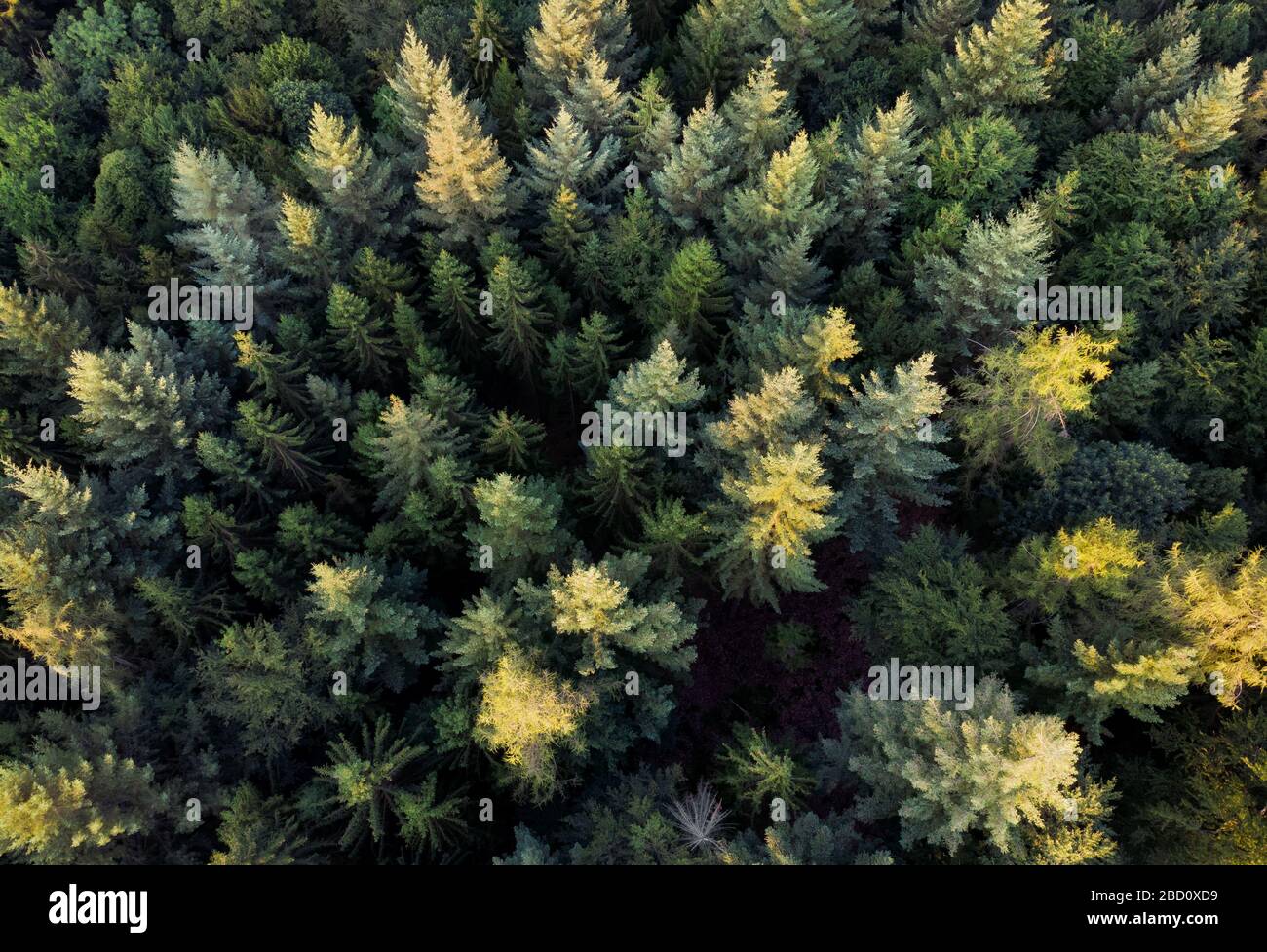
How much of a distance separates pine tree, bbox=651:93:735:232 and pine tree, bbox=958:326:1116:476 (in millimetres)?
11705

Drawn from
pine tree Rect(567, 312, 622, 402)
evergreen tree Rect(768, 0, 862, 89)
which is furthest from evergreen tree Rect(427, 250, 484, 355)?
evergreen tree Rect(768, 0, 862, 89)

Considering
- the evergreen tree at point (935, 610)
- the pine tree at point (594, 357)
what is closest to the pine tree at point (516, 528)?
the pine tree at point (594, 357)

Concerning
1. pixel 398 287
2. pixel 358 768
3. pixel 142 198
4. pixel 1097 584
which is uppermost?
pixel 142 198

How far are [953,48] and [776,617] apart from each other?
85.2 feet

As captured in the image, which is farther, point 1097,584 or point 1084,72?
point 1084,72

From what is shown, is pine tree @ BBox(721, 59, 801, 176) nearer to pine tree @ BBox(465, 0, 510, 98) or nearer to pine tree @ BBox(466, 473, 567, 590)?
pine tree @ BBox(465, 0, 510, 98)

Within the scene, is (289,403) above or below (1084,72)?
below

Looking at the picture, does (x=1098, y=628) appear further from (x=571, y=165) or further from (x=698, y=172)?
(x=571, y=165)

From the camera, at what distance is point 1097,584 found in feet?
73.7

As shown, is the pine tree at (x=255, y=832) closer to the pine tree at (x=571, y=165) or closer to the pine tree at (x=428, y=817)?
the pine tree at (x=428, y=817)

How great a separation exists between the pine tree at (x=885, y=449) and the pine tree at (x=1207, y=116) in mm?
14996

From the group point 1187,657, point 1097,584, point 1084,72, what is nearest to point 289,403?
point 1097,584

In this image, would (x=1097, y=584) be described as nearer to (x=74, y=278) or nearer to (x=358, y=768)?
(x=358, y=768)
